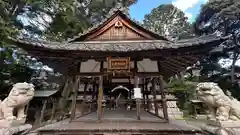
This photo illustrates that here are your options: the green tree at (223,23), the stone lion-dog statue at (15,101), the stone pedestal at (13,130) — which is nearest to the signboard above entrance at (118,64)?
the stone lion-dog statue at (15,101)

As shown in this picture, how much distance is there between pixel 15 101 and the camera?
17.5 feet

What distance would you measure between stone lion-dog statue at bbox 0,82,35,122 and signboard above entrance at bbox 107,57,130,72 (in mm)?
2573

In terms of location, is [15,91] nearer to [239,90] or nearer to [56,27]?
[56,27]

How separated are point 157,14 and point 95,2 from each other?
13323 mm

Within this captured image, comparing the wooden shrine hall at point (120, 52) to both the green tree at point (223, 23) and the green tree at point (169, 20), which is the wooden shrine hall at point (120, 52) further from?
the green tree at point (169, 20)

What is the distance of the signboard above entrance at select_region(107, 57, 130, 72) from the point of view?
597 cm

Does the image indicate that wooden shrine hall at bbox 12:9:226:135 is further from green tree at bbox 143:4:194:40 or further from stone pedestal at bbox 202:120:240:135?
green tree at bbox 143:4:194:40

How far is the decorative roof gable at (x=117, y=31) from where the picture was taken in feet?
22.3

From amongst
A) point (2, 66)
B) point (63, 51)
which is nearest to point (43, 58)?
point (63, 51)

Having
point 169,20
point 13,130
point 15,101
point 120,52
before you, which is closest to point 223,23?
point 169,20

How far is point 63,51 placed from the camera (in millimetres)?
5641

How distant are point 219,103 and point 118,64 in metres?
3.12

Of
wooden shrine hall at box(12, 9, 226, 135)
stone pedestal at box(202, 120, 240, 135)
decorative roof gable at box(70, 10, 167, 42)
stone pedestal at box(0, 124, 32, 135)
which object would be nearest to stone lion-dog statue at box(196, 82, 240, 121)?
Result: stone pedestal at box(202, 120, 240, 135)

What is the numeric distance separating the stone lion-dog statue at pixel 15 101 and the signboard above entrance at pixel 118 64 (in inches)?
101
